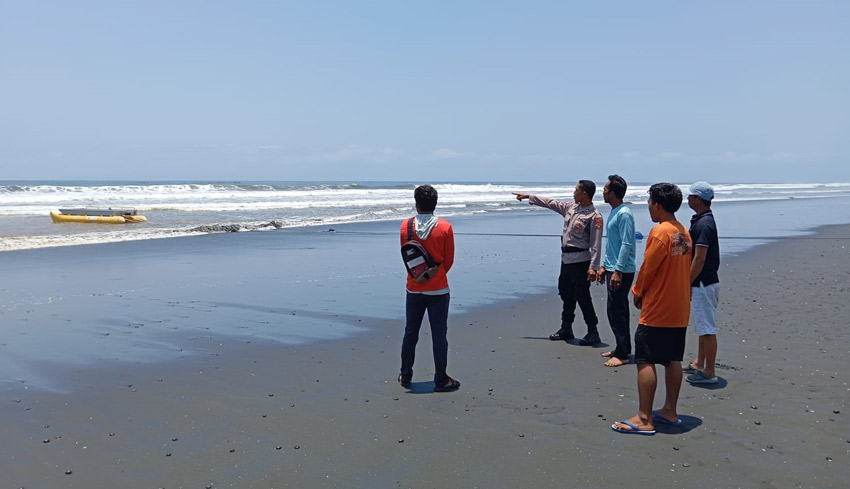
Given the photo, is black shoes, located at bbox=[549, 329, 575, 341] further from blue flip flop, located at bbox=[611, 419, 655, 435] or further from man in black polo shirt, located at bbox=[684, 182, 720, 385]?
blue flip flop, located at bbox=[611, 419, 655, 435]

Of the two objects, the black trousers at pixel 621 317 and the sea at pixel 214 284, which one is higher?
the black trousers at pixel 621 317

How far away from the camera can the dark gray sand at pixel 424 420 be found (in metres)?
4.32

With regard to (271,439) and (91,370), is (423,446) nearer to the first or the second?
(271,439)

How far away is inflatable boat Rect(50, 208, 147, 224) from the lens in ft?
84.7

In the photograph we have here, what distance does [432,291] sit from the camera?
603 cm

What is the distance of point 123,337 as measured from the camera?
7.81 metres

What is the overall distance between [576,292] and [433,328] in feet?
6.97

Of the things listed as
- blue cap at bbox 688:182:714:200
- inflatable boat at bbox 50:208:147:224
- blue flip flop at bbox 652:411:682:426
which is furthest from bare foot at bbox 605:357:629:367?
inflatable boat at bbox 50:208:147:224

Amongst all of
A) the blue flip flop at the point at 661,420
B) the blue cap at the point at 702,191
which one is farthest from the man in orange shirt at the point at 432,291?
the blue cap at the point at 702,191

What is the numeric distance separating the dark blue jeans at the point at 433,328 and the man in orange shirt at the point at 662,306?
1.58 meters

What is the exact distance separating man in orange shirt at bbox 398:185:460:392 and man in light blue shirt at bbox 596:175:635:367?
1.60m

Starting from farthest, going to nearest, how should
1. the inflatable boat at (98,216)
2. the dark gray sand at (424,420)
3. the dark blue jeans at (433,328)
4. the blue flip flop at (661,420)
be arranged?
the inflatable boat at (98,216) < the dark blue jeans at (433,328) < the blue flip flop at (661,420) < the dark gray sand at (424,420)

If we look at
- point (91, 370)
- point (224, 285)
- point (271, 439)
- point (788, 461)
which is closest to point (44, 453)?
point (271, 439)

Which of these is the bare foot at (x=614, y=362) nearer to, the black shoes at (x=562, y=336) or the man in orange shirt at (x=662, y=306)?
the black shoes at (x=562, y=336)
